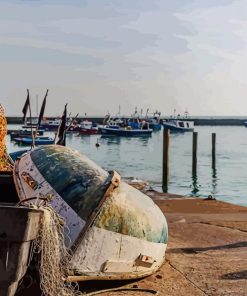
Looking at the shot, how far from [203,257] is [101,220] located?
300 centimetres

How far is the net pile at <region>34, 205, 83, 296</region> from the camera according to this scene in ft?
19.3

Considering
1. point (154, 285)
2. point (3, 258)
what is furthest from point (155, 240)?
point (3, 258)

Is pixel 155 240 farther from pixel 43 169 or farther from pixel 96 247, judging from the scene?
pixel 43 169

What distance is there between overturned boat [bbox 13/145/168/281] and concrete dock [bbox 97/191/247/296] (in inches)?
15.1

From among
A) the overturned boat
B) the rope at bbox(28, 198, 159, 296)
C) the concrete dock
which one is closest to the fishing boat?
the concrete dock

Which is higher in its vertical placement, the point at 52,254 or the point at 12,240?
the point at 12,240

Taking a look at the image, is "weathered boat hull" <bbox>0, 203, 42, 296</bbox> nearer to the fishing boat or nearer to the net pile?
the net pile

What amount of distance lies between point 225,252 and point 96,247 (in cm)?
362

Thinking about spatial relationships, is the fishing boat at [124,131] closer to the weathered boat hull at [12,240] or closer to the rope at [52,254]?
the rope at [52,254]

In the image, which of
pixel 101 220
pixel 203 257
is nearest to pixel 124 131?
pixel 203 257

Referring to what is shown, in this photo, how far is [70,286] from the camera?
6.36 meters

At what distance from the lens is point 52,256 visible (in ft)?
19.6

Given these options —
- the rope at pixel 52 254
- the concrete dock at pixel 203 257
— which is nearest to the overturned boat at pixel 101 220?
the rope at pixel 52 254

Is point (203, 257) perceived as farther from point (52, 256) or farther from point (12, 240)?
point (12, 240)
